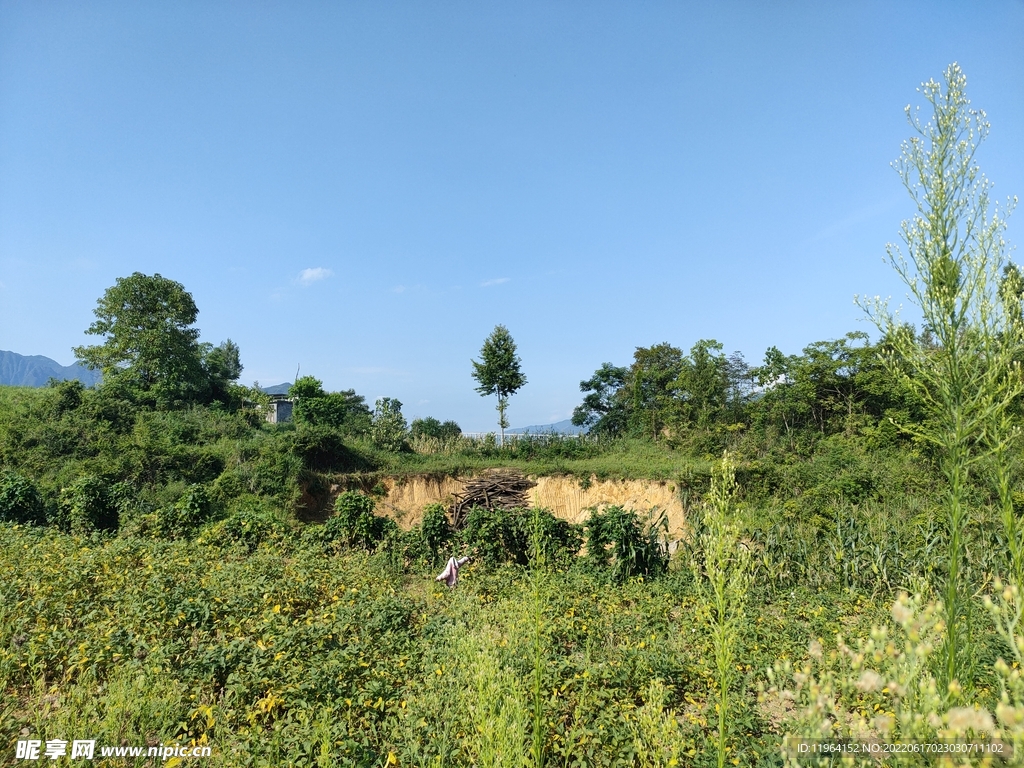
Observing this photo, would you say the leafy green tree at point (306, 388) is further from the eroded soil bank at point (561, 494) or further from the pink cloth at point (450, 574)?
the pink cloth at point (450, 574)

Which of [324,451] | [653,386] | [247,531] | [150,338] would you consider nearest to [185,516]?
[247,531]

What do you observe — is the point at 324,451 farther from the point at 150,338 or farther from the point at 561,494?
the point at 150,338

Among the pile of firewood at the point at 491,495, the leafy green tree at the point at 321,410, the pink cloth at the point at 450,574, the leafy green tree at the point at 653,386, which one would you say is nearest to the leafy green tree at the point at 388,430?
the leafy green tree at the point at 321,410

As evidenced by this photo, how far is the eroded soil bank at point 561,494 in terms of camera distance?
1661 centimetres

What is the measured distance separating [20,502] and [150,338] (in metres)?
13.8

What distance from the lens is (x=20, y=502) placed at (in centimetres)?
990

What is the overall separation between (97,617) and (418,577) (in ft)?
12.6

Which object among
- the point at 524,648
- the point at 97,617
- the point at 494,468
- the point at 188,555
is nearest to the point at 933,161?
the point at 524,648

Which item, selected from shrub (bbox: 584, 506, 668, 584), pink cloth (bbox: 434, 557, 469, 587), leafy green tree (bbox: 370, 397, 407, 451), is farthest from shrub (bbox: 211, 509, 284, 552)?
leafy green tree (bbox: 370, 397, 407, 451)

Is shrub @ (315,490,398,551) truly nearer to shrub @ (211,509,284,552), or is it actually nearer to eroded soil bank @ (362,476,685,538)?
shrub @ (211,509,284,552)

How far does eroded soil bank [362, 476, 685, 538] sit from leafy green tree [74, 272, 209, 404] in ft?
33.0

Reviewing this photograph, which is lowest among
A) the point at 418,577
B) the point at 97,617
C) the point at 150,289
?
the point at 418,577

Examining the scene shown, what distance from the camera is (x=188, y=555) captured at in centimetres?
Answer: 736

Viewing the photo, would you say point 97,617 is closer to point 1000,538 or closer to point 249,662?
point 249,662
